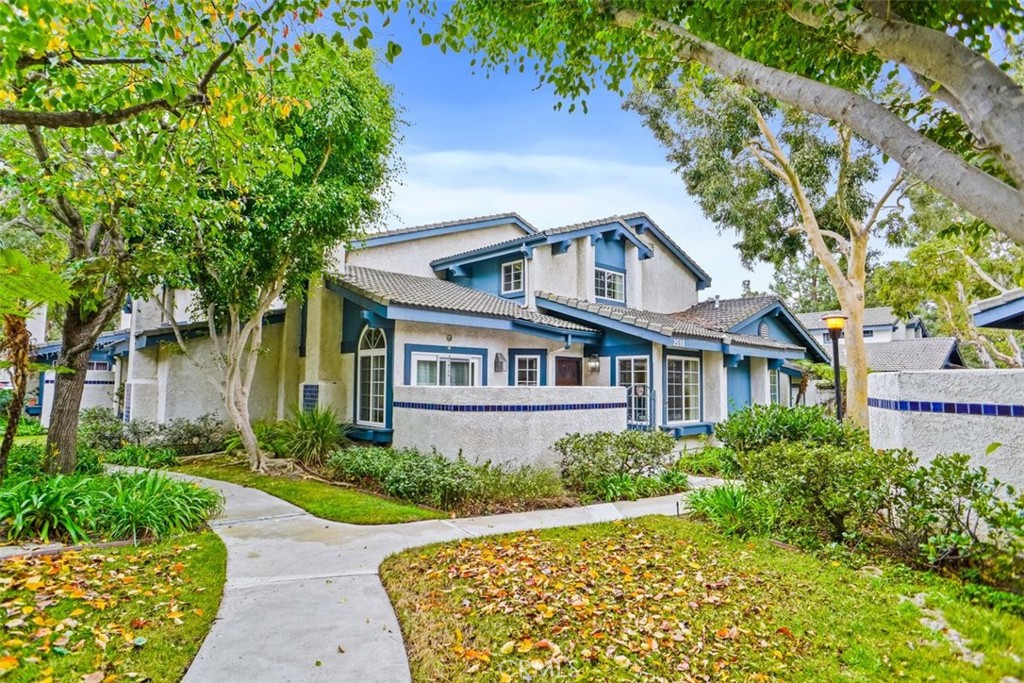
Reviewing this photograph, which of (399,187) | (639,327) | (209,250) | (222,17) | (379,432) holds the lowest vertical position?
(379,432)

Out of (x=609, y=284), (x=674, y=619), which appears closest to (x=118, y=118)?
(x=674, y=619)

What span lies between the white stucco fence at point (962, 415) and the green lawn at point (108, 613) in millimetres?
6990

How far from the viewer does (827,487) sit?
19.2 ft

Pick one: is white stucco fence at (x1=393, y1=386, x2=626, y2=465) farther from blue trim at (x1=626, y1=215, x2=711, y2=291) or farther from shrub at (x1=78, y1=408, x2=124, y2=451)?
blue trim at (x1=626, y1=215, x2=711, y2=291)

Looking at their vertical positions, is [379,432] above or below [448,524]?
above

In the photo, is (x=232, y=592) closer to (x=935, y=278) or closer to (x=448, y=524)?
(x=448, y=524)

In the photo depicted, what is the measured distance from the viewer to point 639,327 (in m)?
13.1

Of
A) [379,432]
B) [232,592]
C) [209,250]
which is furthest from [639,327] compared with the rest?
[232,592]

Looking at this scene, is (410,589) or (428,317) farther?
(428,317)

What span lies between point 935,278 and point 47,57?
22.6 m

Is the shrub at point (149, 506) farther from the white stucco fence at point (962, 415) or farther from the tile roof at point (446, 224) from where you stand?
the tile roof at point (446, 224)

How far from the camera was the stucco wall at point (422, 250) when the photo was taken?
15.8 m

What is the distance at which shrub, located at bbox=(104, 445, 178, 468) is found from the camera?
10.9 metres

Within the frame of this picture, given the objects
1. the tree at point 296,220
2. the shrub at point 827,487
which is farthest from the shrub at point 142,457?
the shrub at point 827,487
